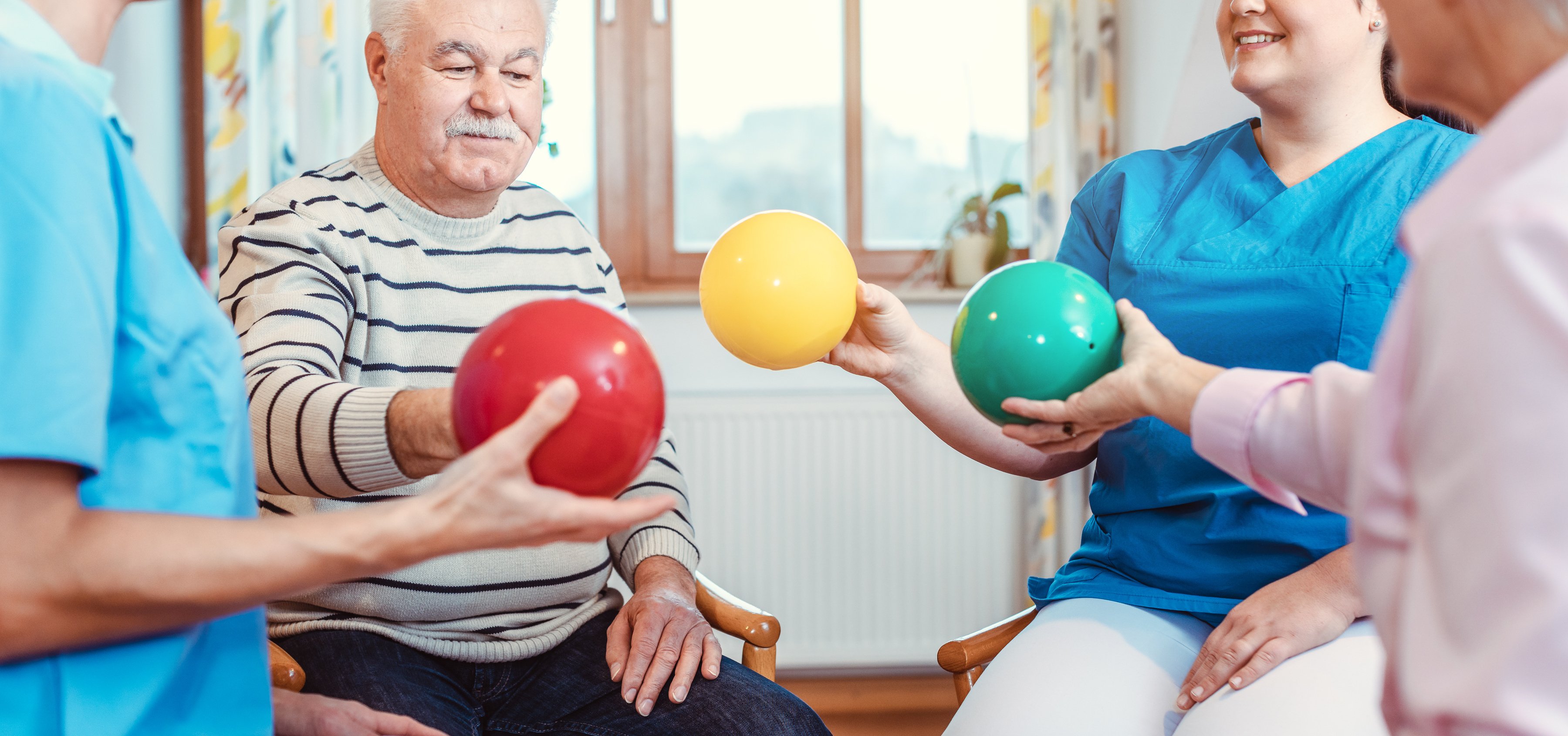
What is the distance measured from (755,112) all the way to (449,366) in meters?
1.98

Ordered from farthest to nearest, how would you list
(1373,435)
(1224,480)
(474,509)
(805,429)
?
(805,429), (1224,480), (474,509), (1373,435)

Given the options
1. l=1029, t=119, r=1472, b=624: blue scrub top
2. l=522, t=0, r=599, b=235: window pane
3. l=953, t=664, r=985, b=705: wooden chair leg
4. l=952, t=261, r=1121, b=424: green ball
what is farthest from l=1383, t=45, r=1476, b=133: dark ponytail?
l=522, t=0, r=599, b=235: window pane

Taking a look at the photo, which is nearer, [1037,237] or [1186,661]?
[1186,661]

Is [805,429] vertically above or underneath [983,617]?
above

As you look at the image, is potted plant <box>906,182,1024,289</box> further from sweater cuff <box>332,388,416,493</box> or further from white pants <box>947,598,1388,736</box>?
sweater cuff <box>332,388,416,493</box>

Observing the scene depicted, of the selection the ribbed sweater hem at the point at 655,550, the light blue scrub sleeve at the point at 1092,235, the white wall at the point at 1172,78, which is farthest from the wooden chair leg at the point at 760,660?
the white wall at the point at 1172,78

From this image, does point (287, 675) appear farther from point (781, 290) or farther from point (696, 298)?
point (696, 298)

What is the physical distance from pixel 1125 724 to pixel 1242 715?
134 mm

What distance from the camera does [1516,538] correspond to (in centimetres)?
52

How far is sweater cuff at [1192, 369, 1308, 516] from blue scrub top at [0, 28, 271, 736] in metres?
0.82

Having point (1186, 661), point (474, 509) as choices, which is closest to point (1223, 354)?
point (1186, 661)

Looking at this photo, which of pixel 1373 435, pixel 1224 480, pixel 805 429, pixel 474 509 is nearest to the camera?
pixel 1373 435

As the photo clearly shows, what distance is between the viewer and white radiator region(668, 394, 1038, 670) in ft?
9.68

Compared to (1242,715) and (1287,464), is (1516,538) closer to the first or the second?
(1287,464)
